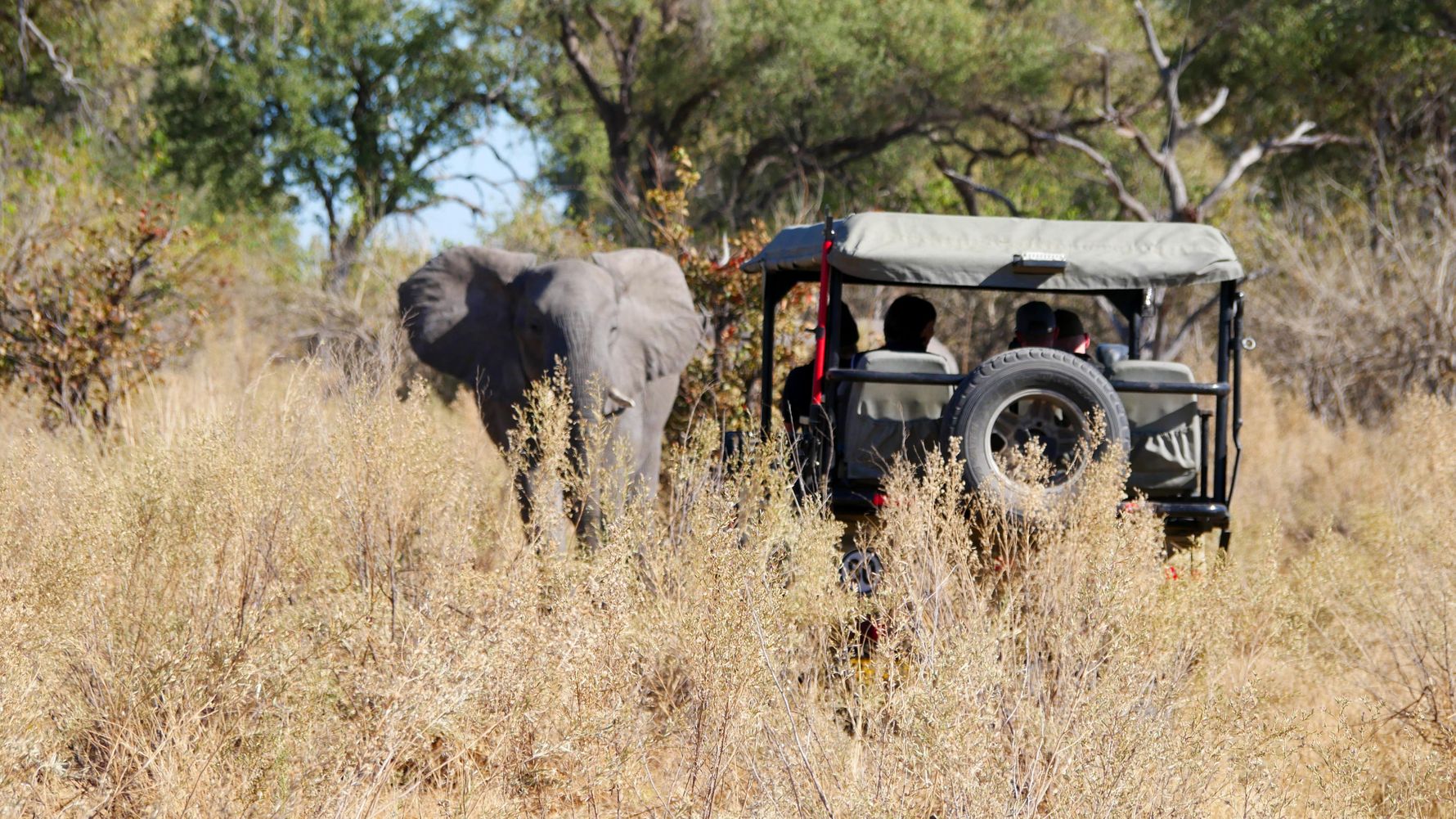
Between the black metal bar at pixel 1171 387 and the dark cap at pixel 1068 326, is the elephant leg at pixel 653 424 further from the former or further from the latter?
the black metal bar at pixel 1171 387

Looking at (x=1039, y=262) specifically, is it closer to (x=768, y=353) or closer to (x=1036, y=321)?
(x=1036, y=321)

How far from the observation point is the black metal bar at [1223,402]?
6.37 metres

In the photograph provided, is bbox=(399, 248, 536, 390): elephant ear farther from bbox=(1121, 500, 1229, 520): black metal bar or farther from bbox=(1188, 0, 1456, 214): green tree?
bbox=(1188, 0, 1456, 214): green tree

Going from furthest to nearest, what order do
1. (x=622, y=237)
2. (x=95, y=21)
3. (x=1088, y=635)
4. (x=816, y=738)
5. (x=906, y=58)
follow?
1. (x=906, y=58)
2. (x=622, y=237)
3. (x=95, y=21)
4. (x=1088, y=635)
5. (x=816, y=738)

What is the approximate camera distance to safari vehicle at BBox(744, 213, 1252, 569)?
6031 mm

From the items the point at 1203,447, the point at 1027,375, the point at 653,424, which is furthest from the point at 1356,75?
the point at 1027,375

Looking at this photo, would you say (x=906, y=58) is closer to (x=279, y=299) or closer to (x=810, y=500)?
(x=279, y=299)

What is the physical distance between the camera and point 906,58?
18.6m

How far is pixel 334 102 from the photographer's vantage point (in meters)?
25.0

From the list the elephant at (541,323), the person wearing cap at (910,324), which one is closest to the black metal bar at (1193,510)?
the person wearing cap at (910,324)

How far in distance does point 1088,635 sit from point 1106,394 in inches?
65.0

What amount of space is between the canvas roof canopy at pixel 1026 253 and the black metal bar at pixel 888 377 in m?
0.47

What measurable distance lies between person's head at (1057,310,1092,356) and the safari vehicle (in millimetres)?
902

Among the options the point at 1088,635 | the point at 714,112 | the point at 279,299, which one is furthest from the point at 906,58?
the point at 1088,635
